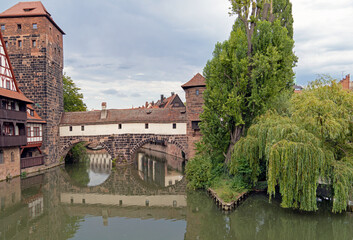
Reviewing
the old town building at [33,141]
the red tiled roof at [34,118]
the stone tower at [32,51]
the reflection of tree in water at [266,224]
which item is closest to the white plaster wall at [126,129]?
the stone tower at [32,51]

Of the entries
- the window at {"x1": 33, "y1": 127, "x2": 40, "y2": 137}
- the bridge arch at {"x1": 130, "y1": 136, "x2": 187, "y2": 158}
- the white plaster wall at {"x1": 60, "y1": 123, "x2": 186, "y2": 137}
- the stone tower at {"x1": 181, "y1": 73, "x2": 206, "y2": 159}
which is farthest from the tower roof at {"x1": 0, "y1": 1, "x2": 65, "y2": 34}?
the stone tower at {"x1": 181, "y1": 73, "x2": 206, "y2": 159}

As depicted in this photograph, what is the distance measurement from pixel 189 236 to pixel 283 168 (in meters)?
4.61

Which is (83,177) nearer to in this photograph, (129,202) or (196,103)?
(129,202)

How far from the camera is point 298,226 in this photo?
1062cm

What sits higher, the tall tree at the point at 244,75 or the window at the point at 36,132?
the tall tree at the point at 244,75

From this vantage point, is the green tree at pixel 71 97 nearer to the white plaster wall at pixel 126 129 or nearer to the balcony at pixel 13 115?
the white plaster wall at pixel 126 129

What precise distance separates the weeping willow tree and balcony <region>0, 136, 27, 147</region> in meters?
17.7

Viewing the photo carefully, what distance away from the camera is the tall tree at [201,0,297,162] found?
14.8 m

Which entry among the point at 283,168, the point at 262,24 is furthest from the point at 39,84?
the point at 283,168

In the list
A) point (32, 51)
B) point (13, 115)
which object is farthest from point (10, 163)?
point (32, 51)

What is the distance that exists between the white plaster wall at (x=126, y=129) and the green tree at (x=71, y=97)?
8545 millimetres

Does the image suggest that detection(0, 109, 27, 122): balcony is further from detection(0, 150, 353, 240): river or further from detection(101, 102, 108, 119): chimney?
detection(101, 102, 108, 119): chimney

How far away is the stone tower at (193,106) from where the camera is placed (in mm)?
24469

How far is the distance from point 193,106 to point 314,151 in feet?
48.9
